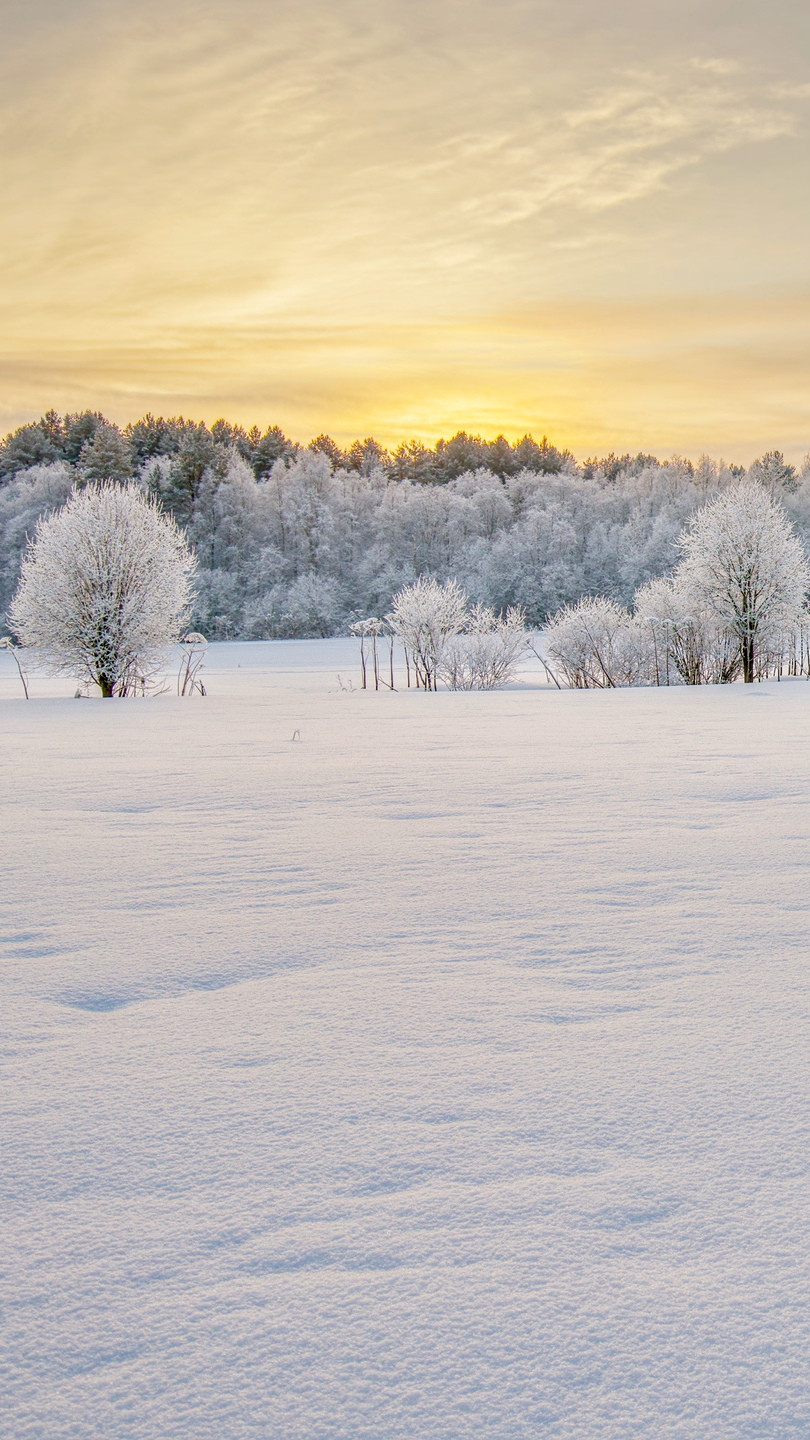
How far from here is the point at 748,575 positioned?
24906mm

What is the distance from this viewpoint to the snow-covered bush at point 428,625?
2361 cm

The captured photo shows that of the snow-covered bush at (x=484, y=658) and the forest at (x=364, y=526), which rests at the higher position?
the forest at (x=364, y=526)

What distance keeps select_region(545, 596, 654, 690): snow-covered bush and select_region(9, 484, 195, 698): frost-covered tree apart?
30.3 ft

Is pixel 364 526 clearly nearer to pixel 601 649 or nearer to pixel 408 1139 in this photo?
pixel 601 649

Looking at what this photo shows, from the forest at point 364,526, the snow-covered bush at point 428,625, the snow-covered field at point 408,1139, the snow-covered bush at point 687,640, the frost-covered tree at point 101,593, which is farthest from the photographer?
the forest at point 364,526

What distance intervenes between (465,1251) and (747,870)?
117 inches

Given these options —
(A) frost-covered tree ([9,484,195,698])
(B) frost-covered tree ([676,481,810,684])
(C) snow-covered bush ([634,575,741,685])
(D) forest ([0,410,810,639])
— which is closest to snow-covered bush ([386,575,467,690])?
(C) snow-covered bush ([634,575,741,685])

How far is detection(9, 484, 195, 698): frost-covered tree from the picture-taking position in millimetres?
20781

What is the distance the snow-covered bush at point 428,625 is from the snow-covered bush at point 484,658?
0.66 ft

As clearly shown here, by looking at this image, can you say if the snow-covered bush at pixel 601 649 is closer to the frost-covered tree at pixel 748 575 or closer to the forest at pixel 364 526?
the frost-covered tree at pixel 748 575

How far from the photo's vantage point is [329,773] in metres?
7.71

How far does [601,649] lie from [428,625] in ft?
→ 14.0

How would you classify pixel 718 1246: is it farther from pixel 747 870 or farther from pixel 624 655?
pixel 624 655

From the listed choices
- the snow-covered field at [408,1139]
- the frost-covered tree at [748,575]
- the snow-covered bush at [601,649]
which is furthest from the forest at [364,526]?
the snow-covered field at [408,1139]
